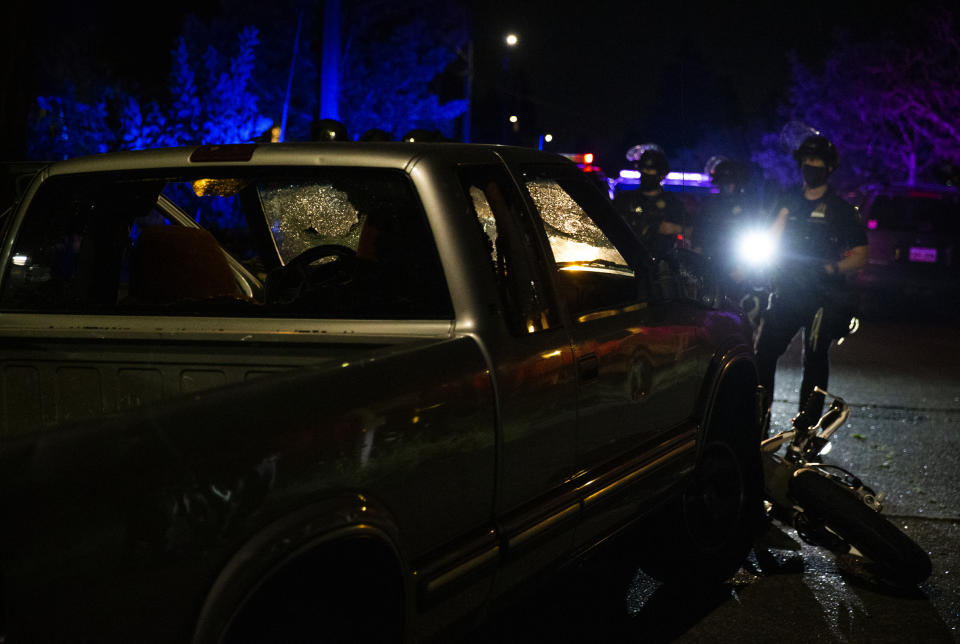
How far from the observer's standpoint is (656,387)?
3.89 m

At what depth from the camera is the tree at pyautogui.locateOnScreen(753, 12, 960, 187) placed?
42594 mm

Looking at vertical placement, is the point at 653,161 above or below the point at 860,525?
above

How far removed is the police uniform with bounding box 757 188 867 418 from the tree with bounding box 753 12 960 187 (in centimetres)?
3859

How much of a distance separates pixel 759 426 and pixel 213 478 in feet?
11.1

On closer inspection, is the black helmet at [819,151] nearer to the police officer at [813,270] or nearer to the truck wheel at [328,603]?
the police officer at [813,270]

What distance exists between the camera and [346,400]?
2312mm

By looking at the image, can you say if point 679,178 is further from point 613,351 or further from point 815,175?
point 613,351

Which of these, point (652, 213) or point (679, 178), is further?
point (679, 178)

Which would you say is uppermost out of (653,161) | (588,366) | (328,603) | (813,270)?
(653,161)

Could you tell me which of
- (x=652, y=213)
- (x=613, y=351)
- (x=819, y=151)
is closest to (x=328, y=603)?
(x=613, y=351)

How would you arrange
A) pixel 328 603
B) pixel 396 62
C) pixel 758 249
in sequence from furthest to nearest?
pixel 396 62
pixel 758 249
pixel 328 603

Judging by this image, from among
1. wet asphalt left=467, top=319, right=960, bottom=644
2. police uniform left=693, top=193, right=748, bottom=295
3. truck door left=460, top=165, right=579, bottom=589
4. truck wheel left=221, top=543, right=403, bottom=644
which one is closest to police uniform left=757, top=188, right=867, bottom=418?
wet asphalt left=467, top=319, right=960, bottom=644

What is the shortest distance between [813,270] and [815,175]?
65cm

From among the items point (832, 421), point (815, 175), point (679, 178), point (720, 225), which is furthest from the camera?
point (679, 178)
